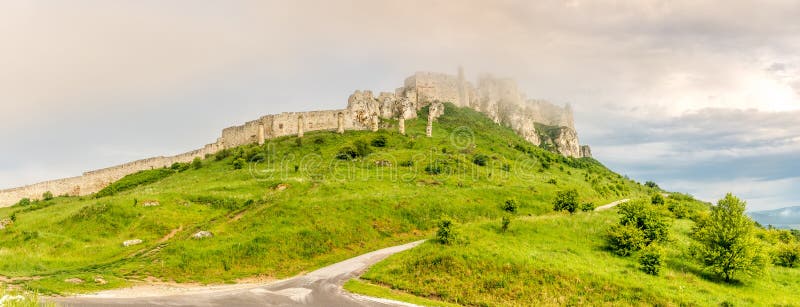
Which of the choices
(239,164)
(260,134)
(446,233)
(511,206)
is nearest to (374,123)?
(260,134)

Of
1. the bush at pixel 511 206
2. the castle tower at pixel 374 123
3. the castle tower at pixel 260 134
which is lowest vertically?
the bush at pixel 511 206

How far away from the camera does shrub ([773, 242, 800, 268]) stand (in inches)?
1320

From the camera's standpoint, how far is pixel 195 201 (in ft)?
167

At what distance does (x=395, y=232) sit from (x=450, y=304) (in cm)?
2061

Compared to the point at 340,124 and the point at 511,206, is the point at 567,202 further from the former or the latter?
the point at 340,124

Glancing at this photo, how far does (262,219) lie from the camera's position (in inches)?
1644

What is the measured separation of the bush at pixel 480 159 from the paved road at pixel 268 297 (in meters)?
53.2

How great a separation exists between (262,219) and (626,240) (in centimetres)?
3002

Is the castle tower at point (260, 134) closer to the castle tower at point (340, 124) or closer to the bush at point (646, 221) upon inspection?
the castle tower at point (340, 124)

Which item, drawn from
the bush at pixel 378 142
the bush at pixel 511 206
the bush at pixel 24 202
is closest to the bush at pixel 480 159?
the bush at pixel 378 142

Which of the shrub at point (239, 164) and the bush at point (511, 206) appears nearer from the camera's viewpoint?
the bush at point (511, 206)

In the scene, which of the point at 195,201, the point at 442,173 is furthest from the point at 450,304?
the point at 442,173

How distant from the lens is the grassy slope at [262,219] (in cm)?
3306

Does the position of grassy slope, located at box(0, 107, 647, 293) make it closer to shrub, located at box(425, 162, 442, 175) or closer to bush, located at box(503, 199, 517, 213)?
bush, located at box(503, 199, 517, 213)
